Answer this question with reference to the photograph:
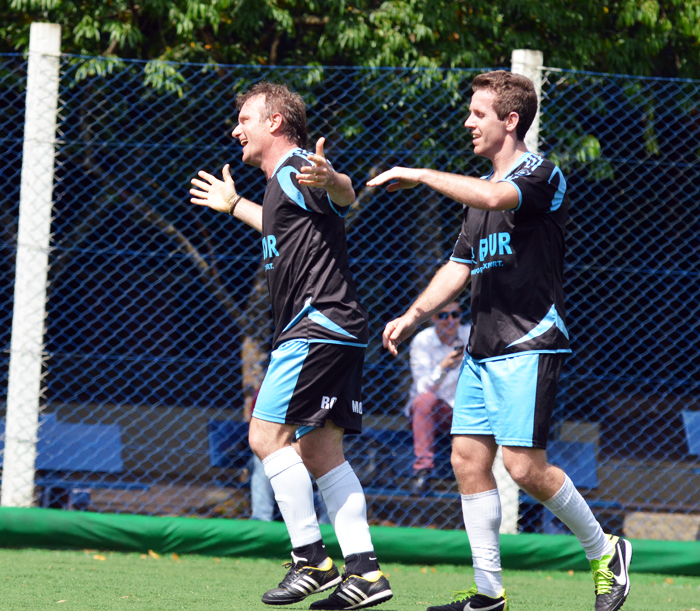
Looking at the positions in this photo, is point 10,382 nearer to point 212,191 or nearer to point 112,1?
point 212,191

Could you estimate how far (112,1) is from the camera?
18.2 ft

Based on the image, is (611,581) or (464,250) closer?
(611,581)

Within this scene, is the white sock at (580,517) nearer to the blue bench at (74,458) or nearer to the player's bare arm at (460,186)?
the player's bare arm at (460,186)

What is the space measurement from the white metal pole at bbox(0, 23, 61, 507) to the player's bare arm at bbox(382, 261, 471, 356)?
2.09 metres

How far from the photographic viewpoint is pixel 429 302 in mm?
2762

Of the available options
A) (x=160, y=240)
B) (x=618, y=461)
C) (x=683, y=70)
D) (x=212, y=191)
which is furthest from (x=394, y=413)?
(x=683, y=70)

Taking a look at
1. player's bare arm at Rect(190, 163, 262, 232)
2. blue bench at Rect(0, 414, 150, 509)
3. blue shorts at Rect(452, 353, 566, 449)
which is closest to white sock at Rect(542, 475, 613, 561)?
blue shorts at Rect(452, 353, 566, 449)

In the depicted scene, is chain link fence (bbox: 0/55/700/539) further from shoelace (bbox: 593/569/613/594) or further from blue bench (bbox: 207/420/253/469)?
shoelace (bbox: 593/569/613/594)

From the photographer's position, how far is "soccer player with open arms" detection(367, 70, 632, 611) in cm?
247

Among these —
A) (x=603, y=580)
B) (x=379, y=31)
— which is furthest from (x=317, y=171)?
(x=379, y=31)

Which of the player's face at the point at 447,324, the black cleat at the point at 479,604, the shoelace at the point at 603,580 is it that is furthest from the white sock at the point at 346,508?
the player's face at the point at 447,324

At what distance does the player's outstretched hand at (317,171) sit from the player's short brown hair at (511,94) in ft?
2.00

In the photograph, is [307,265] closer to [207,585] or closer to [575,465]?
[207,585]

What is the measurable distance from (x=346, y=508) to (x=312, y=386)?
1.36ft
